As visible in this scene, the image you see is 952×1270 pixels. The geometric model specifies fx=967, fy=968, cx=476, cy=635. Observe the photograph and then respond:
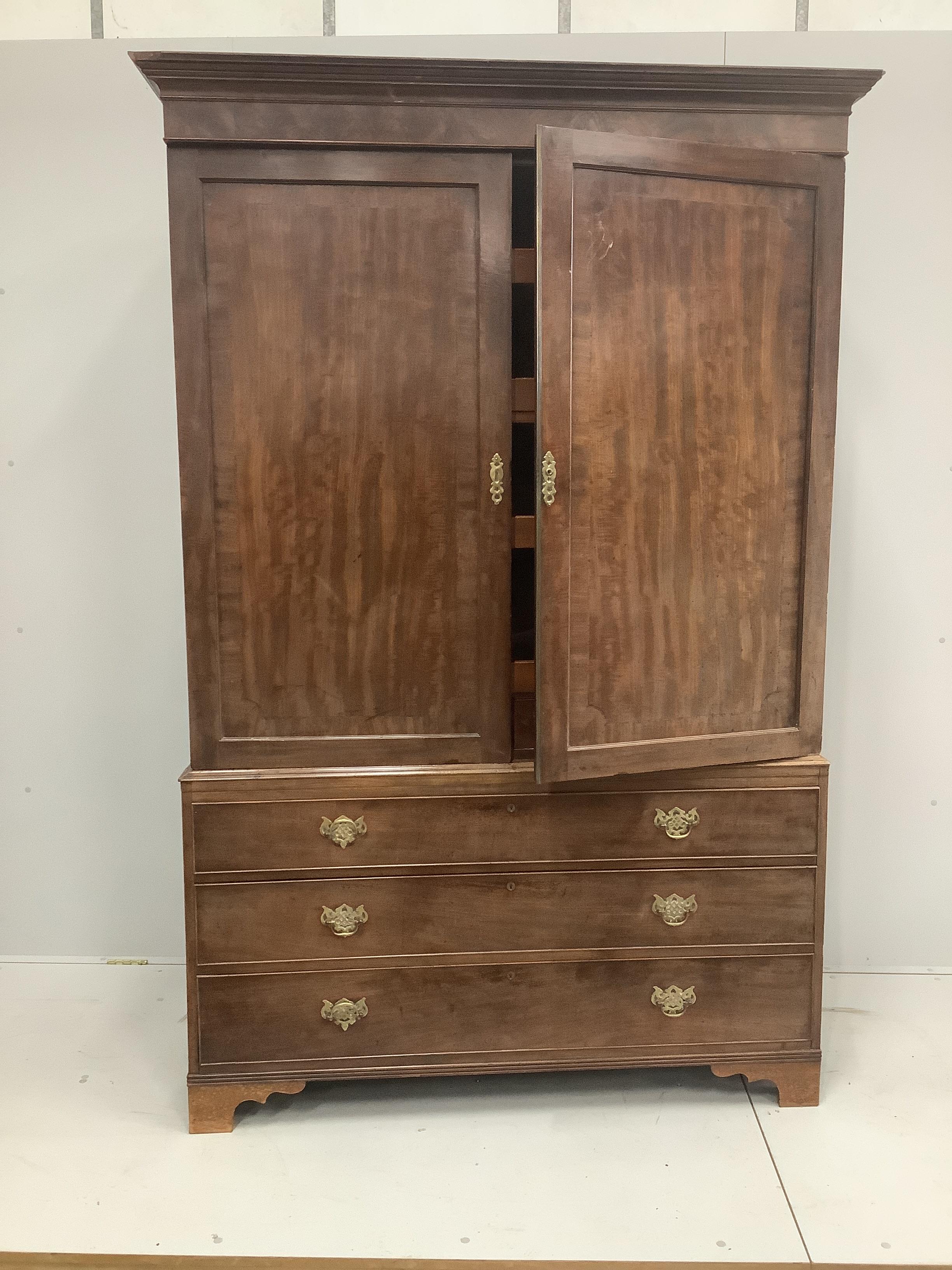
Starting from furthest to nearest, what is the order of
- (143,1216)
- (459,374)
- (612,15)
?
(612,15) < (459,374) < (143,1216)

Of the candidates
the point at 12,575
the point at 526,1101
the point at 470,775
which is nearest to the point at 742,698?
the point at 470,775

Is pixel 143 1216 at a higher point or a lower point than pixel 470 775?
lower

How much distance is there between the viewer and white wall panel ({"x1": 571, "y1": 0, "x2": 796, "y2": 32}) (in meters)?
2.39

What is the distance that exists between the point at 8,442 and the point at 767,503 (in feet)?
6.11

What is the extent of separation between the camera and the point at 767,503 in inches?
74.8

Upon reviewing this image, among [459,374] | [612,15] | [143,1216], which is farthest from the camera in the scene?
[612,15]

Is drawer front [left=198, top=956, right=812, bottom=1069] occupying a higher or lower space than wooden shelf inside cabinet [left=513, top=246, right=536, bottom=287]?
lower

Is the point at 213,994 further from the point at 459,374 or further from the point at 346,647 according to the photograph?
the point at 459,374

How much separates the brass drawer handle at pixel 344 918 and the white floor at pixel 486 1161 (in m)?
0.41

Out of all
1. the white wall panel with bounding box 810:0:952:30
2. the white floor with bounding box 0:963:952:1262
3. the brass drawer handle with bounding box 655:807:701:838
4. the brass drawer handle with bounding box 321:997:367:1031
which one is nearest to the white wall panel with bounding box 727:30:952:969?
the white wall panel with bounding box 810:0:952:30

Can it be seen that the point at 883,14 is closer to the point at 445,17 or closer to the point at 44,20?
the point at 445,17

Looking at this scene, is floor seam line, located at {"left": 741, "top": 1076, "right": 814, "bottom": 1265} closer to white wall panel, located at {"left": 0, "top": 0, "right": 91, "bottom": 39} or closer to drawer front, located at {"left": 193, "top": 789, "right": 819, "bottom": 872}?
drawer front, located at {"left": 193, "top": 789, "right": 819, "bottom": 872}

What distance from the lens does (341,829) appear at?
1926mm

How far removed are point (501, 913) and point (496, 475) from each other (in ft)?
2.89
